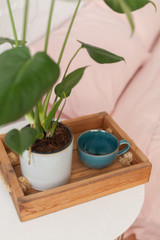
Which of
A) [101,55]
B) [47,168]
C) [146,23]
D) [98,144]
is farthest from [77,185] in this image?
[146,23]

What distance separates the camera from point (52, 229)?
70cm

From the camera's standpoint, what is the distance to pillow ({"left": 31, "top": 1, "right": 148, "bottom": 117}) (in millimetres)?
1142

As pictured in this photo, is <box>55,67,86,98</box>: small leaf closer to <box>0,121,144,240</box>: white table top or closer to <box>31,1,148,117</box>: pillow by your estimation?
<box>0,121,144,240</box>: white table top

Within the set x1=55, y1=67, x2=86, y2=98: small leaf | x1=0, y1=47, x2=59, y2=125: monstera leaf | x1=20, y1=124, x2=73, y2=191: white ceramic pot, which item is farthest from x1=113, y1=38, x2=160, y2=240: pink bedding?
x1=0, y1=47, x2=59, y2=125: monstera leaf

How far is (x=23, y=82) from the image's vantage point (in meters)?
0.43

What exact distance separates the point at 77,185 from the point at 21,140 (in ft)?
0.66

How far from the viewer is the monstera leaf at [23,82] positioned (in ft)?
1.36

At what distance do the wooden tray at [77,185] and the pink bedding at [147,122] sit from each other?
0.19 m

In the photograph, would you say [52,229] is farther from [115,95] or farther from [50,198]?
[115,95]

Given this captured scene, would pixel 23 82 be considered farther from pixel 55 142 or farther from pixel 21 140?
pixel 55 142

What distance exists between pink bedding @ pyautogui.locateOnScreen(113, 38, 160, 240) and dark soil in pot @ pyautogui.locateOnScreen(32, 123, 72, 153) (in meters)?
0.39

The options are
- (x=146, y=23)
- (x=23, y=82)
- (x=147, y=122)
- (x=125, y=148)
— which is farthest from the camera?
(x=146, y=23)

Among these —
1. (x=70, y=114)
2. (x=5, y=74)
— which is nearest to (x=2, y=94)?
(x=5, y=74)

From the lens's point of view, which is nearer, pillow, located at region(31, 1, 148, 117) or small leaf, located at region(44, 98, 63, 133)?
small leaf, located at region(44, 98, 63, 133)
